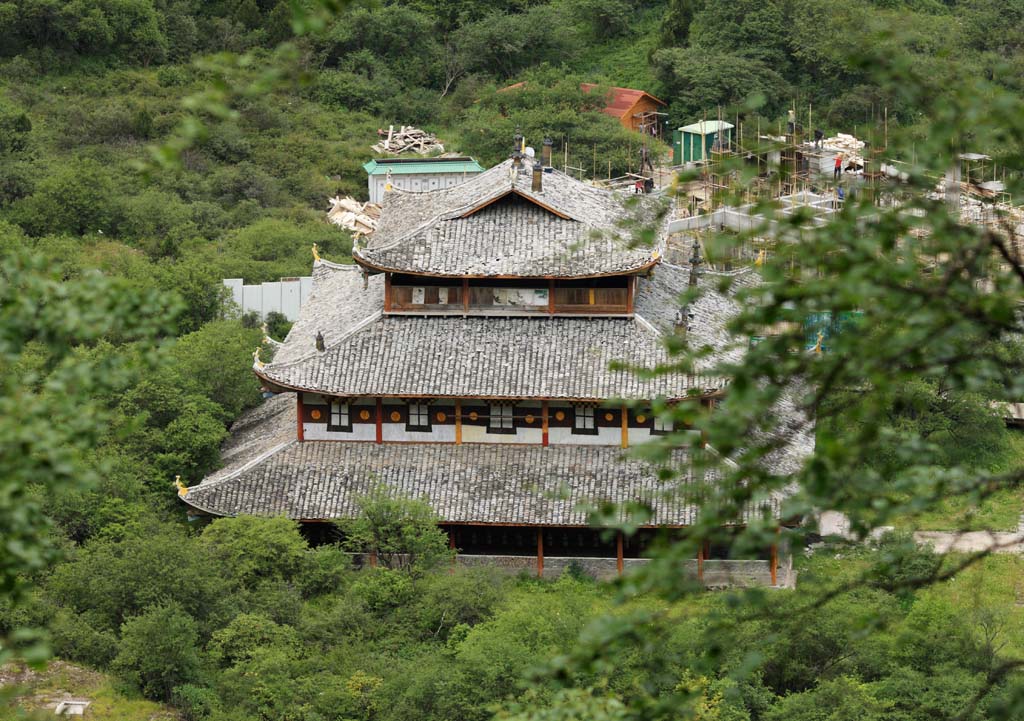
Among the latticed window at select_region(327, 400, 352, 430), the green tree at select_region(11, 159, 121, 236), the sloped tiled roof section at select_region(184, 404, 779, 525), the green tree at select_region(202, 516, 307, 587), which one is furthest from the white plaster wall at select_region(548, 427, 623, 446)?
the green tree at select_region(11, 159, 121, 236)

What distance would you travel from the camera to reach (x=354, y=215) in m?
59.1

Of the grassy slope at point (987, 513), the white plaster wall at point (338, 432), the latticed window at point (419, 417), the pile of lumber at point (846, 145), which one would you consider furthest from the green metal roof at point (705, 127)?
the white plaster wall at point (338, 432)

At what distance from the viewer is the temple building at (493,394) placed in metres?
32.7

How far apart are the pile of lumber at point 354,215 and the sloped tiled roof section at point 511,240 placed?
2201cm

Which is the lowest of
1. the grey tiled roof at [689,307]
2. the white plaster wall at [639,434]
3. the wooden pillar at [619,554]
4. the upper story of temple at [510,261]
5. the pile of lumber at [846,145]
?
the pile of lumber at [846,145]

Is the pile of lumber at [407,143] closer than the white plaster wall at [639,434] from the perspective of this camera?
No

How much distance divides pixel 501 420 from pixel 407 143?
36311 millimetres

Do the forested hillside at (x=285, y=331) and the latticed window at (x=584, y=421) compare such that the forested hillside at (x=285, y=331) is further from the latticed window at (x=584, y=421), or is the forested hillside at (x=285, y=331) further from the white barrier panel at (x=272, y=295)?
the latticed window at (x=584, y=421)

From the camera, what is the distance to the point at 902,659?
27766 mm

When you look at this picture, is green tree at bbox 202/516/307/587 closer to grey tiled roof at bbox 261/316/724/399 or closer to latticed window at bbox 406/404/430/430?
grey tiled roof at bbox 261/316/724/399

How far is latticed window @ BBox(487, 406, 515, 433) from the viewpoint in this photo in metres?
33.7

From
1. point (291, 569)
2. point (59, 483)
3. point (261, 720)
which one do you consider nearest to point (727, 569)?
point (291, 569)

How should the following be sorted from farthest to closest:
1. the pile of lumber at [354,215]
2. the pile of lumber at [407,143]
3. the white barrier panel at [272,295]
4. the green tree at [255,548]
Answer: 1. the pile of lumber at [407,143]
2. the pile of lumber at [354,215]
3. the white barrier panel at [272,295]
4. the green tree at [255,548]

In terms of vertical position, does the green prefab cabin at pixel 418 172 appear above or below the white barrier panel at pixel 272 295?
below
